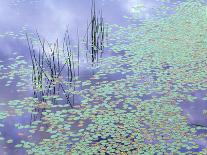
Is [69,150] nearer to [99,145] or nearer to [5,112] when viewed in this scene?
[99,145]

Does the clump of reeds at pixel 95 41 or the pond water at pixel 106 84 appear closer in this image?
the pond water at pixel 106 84

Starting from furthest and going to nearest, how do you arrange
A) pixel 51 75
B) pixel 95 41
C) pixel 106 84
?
pixel 95 41, pixel 51 75, pixel 106 84

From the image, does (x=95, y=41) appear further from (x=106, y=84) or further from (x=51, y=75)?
(x=106, y=84)

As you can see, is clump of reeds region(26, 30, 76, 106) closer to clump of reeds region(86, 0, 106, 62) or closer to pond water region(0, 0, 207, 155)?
pond water region(0, 0, 207, 155)

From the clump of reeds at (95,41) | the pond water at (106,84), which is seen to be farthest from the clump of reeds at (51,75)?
the clump of reeds at (95,41)

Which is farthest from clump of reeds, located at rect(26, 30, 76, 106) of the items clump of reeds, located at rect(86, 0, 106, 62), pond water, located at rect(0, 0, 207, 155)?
clump of reeds, located at rect(86, 0, 106, 62)

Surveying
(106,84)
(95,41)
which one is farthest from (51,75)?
(95,41)

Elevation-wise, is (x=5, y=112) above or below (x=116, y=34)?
below

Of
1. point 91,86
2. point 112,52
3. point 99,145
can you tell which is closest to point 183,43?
point 112,52

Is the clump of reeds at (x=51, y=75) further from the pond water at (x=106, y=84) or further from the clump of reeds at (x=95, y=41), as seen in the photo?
the clump of reeds at (x=95, y=41)
